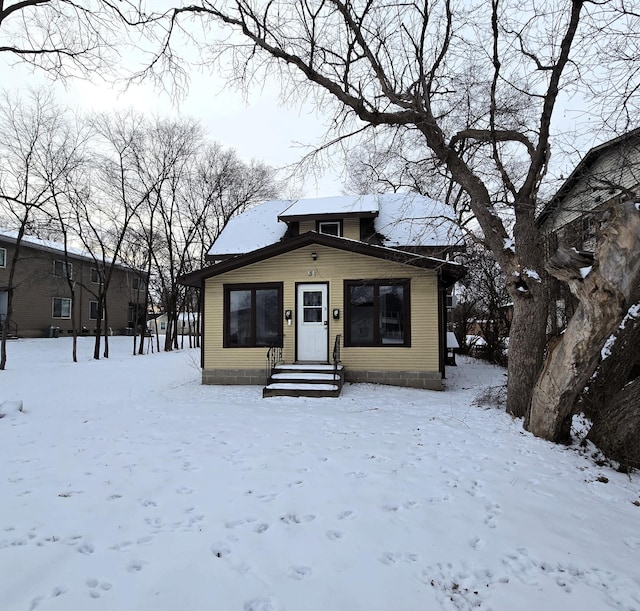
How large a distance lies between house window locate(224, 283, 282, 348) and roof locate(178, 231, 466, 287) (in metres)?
0.63

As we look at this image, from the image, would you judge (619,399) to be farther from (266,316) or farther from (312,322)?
(266,316)

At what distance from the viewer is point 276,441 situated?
5246 mm

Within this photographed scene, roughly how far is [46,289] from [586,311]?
86.3 feet

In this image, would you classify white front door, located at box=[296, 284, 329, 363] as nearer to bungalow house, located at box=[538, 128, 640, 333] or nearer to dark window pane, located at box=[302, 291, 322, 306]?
dark window pane, located at box=[302, 291, 322, 306]

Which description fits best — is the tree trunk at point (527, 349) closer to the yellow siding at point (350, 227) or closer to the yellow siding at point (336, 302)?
the yellow siding at point (336, 302)

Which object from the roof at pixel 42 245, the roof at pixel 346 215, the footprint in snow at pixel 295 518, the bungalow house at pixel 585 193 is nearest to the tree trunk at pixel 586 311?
the bungalow house at pixel 585 193

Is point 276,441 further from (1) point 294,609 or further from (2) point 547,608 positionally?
(2) point 547,608

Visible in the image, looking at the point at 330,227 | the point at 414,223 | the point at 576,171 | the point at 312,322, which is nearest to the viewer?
the point at 576,171

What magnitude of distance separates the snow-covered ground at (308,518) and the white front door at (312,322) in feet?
12.3

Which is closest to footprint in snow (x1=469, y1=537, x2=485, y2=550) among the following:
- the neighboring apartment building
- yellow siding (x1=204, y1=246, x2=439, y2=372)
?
yellow siding (x1=204, y1=246, x2=439, y2=372)

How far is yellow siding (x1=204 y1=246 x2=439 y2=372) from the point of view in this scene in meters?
9.73

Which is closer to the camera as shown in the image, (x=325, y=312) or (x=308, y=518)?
(x=308, y=518)

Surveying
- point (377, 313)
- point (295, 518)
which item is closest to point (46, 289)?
point (377, 313)

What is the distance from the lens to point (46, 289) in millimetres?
23188
